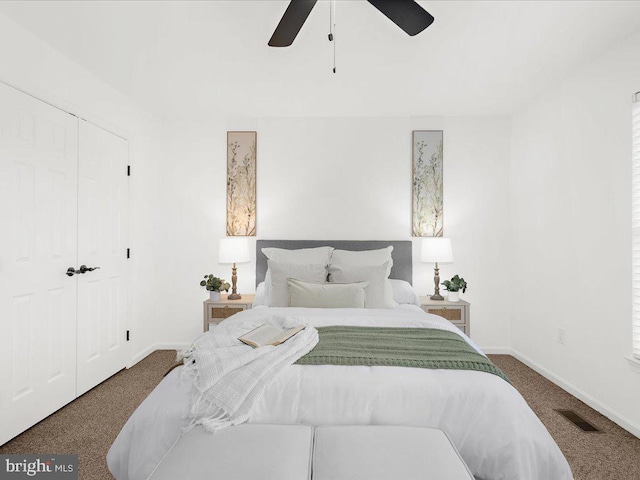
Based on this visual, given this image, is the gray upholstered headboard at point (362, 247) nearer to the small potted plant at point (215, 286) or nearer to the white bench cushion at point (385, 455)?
the small potted plant at point (215, 286)

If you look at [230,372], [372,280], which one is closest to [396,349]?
[230,372]

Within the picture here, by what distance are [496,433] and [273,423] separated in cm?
90

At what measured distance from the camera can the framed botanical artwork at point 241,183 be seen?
159 inches

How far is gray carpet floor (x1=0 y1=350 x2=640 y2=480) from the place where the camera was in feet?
6.61

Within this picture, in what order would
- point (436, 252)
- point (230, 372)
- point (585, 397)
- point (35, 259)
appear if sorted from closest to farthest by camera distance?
point (230, 372) < point (35, 259) < point (585, 397) < point (436, 252)

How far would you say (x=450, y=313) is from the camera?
11.6ft

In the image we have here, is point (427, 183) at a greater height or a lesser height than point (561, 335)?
greater

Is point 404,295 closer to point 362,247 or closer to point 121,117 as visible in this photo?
point 362,247

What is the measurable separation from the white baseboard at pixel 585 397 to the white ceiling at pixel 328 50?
2583mm

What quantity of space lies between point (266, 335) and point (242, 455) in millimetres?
801

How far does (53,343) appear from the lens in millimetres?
2598

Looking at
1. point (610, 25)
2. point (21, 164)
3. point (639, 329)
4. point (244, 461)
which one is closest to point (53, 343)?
point (21, 164)

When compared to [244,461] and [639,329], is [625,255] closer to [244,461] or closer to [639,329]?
[639,329]

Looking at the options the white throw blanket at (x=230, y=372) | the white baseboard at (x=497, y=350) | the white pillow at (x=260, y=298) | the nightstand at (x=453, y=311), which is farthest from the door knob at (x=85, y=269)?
the white baseboard at (x=497, y=350)
